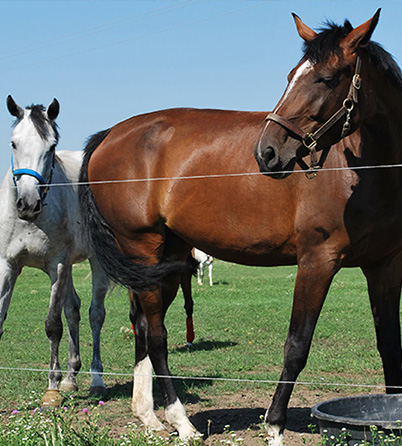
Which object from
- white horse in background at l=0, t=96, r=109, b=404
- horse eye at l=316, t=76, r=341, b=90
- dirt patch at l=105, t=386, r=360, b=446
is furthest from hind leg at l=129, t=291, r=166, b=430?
horse eye at l=316, t=76, r=341, b=90

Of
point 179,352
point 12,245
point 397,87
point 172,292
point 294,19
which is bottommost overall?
point 179,352

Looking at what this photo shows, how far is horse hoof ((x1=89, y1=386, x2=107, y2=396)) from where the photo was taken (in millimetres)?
6296

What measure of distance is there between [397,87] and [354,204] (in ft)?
2.54

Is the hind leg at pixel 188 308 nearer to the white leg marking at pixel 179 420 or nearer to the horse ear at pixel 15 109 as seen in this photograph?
the horse ear at pixel 15 109

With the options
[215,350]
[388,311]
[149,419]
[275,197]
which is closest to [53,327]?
[149,419]

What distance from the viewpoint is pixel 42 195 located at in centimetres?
548

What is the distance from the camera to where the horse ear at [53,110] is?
588 cm

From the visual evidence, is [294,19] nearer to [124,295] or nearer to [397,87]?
[397,87]

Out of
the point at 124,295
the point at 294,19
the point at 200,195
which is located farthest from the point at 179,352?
the point at 124,295

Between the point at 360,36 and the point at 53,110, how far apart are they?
3.13 meters

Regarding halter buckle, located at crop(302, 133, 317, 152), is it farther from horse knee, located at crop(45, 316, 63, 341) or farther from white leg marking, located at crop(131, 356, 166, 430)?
horse knee, located at crop(45, 316, 63, 341)

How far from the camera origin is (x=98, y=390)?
6.32 metres

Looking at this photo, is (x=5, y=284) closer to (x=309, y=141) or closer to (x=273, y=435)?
(x=273, y=435)

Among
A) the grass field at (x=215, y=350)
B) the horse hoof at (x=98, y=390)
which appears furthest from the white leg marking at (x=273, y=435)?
the horse hoof at (x=98, y=390)
